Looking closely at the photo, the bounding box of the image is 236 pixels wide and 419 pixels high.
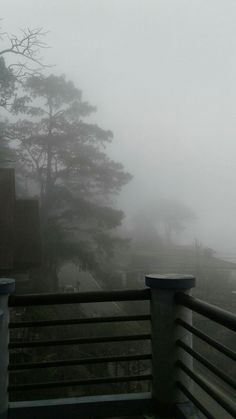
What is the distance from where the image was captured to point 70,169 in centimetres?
2416

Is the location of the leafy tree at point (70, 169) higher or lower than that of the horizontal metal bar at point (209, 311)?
higher

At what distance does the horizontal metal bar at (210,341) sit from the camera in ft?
7.24

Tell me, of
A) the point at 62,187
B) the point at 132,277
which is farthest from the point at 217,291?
the point at 62,187

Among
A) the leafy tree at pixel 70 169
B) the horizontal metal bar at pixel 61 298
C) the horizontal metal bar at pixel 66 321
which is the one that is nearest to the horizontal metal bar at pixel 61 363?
the horizontal metal bar at pixel 66 321

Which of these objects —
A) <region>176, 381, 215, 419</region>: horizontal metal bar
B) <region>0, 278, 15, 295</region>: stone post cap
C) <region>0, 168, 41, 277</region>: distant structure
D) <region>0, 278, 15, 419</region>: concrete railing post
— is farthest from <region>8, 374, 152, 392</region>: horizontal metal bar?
<region>0, 168, 41, 277</region>: distant structure

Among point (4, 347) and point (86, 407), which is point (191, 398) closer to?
point (86, 407)

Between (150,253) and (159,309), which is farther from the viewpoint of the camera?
(150,253)

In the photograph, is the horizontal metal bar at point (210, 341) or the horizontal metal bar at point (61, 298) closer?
the horizontal metal bar at point (210, 341)

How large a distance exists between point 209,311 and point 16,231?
936 centimetres

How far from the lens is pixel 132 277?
108 feet

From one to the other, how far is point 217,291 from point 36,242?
76.4ft

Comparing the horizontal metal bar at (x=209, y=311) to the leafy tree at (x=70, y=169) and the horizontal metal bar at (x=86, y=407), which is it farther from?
the leafy tree at (x=70, y=169)

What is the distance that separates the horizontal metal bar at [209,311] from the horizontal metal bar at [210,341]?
13 centimetres

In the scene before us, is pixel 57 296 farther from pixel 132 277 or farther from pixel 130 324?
pixel 132 277
